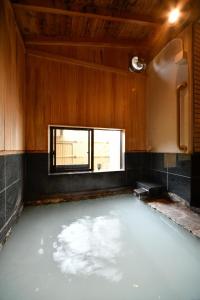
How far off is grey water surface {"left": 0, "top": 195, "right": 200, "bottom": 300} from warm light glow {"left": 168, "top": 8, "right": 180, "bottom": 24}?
3187mm

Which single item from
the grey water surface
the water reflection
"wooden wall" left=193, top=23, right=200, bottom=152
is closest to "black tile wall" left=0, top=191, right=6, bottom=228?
the grey water surface

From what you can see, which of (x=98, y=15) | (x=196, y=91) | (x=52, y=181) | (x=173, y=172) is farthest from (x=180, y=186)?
(x=98, y=15)

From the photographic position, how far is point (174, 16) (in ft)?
9.05

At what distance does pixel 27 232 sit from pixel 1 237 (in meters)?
0.36

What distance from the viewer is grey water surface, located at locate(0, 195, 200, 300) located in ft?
4.17

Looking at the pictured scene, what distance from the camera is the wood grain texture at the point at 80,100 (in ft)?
10.8

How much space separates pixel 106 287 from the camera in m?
1.30

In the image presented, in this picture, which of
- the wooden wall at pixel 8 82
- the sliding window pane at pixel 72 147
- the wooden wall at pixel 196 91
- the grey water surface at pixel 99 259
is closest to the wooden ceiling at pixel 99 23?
the wooden wall at pixel 196 91

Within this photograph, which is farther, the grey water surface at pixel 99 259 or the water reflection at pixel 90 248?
the water reflection at pixel 90 248

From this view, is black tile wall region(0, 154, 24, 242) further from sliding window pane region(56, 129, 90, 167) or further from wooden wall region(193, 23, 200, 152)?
wooden wall region(193, 23, 200, 152)

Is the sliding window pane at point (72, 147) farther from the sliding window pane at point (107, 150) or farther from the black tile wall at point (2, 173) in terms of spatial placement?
the black tile wall at point (2, 173)

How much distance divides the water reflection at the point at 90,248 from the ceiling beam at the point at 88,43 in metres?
3.31

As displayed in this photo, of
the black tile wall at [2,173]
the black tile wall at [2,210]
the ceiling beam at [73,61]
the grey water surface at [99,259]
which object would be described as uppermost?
the ceiling beam at [73,61]

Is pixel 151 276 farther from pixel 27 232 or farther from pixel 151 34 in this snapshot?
pixel 151 34
